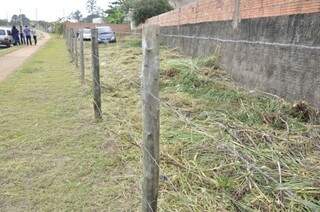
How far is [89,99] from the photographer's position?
7.27 m

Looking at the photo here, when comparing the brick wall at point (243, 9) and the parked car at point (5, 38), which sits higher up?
the brick wall at point (243, 9)

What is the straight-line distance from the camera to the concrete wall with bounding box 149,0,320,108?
17.0 feet

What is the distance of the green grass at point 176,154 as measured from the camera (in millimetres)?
2951

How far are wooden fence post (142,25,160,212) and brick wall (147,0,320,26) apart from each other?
3.50 m

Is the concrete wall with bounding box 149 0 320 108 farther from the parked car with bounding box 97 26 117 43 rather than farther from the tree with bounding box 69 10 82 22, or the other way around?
the tree with bounding box 69 10 82 22

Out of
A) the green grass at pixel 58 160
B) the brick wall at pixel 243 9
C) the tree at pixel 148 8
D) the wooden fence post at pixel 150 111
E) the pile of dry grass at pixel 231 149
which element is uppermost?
the tree at pixel 148 8

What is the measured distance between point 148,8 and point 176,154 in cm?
2901

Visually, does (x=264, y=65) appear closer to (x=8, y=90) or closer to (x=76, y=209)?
(x=76, y=209)

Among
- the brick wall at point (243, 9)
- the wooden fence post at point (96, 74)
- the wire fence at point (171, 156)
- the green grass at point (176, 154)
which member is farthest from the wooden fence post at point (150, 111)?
the brick wall at point (243, 9)

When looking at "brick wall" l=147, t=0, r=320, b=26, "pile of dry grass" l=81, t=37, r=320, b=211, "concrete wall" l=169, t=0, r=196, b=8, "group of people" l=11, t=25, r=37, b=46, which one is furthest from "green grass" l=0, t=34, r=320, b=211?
"group of people" l=11, t=25, r=37, b=46

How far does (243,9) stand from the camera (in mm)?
8219

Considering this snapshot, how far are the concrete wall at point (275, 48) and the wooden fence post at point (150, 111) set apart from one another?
4.24 feet

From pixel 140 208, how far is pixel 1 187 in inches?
55.6

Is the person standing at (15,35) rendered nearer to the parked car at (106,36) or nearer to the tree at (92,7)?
the parked car at (106,36)
